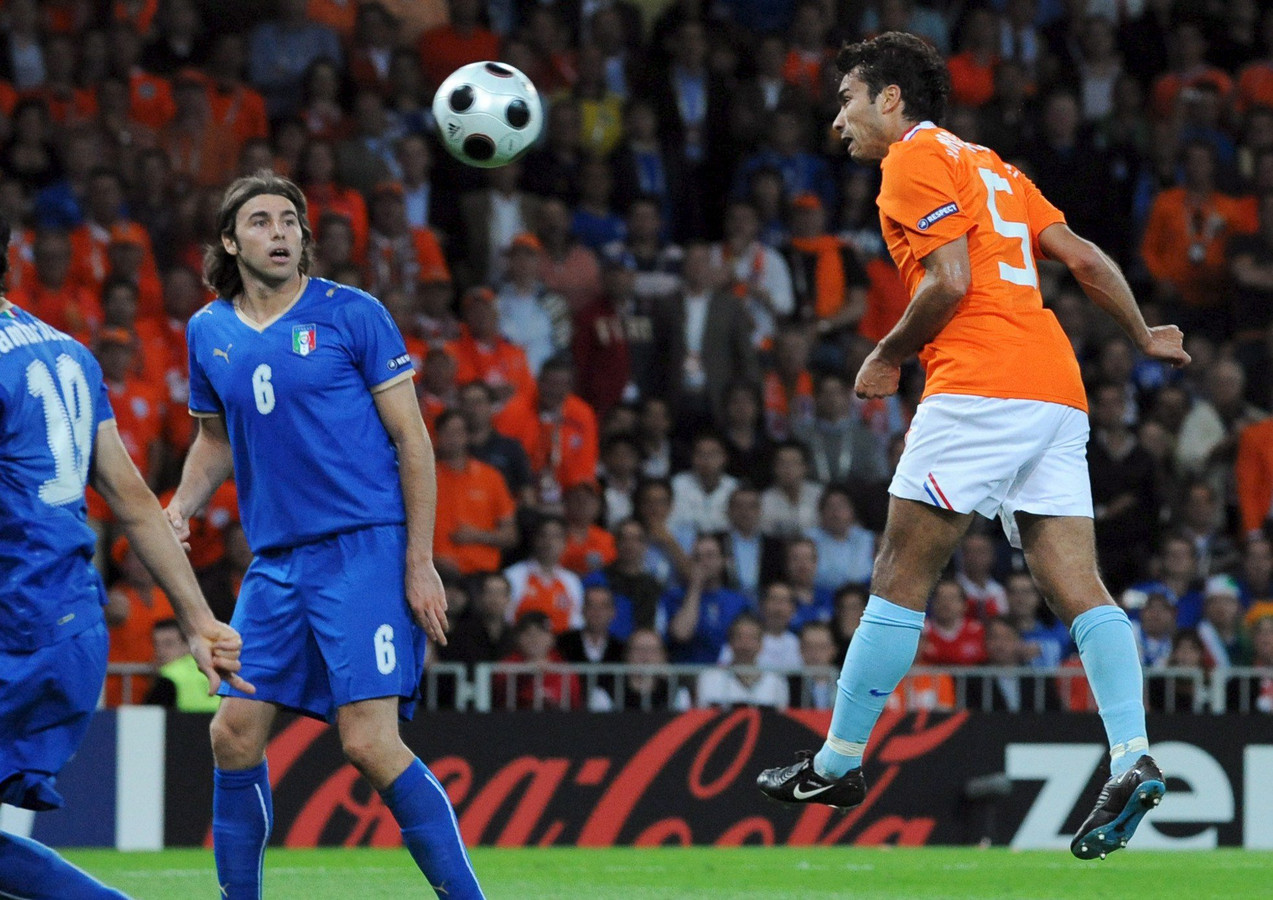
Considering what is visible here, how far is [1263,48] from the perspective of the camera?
1644 cm

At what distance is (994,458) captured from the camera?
5.74 metres

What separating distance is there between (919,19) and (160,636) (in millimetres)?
8569

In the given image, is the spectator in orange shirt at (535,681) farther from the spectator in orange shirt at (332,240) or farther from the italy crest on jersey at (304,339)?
the italy crest on jersey at (304,339)

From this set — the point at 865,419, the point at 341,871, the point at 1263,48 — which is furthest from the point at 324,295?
the point at 1263,48

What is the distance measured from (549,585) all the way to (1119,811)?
6.22 metres

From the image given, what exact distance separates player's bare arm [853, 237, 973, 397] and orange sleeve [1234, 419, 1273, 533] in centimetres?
791

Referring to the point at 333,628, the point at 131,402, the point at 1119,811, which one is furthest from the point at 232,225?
the point at 131,402

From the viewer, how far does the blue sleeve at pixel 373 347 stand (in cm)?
545

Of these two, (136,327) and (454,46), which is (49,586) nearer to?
(136,327)

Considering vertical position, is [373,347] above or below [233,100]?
below

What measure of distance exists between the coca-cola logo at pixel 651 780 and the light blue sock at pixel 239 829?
479 centimetres

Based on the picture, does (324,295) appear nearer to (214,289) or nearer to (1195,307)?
(214,289)

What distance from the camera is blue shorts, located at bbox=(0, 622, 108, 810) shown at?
4.46 meters

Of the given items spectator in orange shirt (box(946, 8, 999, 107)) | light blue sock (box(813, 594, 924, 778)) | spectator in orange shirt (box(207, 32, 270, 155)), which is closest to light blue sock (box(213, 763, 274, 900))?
light blue sock (box(813, 594, 924, 778))
